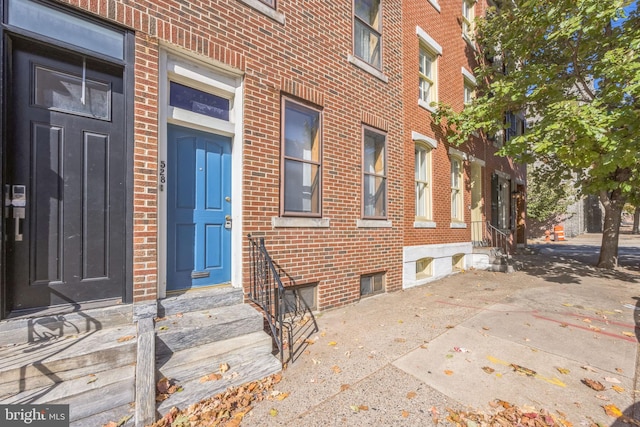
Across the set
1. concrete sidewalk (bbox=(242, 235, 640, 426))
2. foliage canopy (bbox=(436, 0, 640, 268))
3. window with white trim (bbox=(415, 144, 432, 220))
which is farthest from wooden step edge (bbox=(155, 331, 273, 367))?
foliage canopy (bbox=(436, 0, 640, 268))

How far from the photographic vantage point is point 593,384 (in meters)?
2.87

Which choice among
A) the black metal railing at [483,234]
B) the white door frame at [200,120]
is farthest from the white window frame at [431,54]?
the white door frame at [200,120]

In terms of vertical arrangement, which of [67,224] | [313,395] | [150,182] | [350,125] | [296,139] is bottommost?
[313,395]

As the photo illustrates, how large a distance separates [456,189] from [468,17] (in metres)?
6.27

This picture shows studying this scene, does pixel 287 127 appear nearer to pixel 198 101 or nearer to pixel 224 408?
pixel 198 101

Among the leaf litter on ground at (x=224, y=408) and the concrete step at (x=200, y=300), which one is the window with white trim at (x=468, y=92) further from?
the leaf litter on ground at (x=224, y=408)

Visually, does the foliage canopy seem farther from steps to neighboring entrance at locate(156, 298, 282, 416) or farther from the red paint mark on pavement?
steps to neighboring entrance at locate(156, 298, 282, 416)

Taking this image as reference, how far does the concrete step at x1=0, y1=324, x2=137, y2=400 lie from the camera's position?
7.31ft

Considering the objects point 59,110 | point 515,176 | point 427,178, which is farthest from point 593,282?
point 59,110

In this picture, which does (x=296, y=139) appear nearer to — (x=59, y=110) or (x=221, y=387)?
(x=59, y=110)

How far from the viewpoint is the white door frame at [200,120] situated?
3492 mm

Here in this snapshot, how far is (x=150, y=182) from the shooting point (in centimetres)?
332

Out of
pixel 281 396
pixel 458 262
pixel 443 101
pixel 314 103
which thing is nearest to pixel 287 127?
pixel 314 103

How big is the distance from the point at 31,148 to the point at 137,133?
Answer: 0.92 metres
